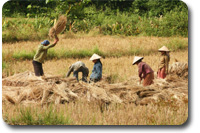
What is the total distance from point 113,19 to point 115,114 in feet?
12.0

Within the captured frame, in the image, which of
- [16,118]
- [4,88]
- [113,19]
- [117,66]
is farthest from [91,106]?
[113,19]

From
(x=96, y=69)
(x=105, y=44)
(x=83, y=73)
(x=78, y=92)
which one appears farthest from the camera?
(x=105, y=44)

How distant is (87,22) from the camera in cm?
808

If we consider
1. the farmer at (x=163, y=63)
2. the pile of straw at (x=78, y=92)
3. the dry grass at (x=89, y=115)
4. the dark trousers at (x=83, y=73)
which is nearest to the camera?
the dry grass at (x=89, y=115)

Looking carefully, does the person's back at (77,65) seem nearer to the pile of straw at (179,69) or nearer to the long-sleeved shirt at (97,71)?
the long-sleeved shirt at (97,71)

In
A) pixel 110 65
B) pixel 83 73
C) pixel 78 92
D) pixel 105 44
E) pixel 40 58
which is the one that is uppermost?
pixel 105 44

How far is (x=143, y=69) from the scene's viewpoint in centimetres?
637

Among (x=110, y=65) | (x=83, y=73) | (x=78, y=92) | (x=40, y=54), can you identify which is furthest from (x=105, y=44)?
(x=78, y=92)

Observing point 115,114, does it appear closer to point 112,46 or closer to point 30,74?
point 30,74

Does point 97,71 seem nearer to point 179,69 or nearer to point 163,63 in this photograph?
point 163,63

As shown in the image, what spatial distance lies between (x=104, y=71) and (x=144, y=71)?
0.92m

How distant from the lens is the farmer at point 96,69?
6441mm

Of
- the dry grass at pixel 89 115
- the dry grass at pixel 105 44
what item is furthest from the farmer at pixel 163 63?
the dry grass at pixel 89 115

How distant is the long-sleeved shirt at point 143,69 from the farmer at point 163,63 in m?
0.55
